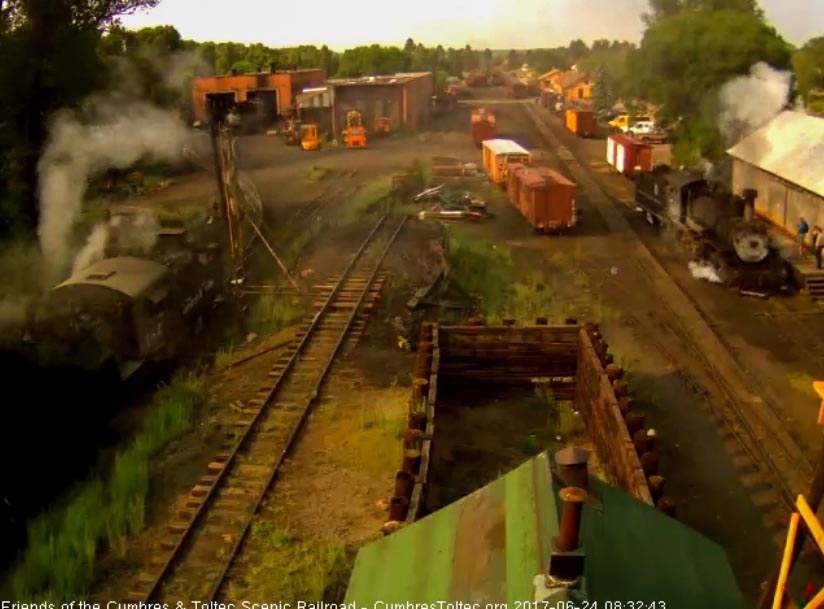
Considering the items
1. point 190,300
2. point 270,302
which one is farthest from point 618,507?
point 270,302

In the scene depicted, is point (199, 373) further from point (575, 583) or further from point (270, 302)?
point (575, 583)

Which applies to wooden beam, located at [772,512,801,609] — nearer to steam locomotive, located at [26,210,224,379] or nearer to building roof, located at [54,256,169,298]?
steam locomotive, located at [26,210,224,379]

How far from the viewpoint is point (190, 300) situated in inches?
671

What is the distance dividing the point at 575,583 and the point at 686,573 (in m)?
1.25

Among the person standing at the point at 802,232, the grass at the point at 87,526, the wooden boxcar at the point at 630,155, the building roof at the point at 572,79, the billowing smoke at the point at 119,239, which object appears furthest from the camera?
the building roof at the point at 572,79

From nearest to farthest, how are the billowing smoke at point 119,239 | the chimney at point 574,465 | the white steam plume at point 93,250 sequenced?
the chimney at point 574,465, the white steam plume at point 93,250, the billowing smoke at point 119,239

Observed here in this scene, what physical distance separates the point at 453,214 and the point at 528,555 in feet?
83.4

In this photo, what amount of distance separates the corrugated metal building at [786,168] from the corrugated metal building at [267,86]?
33.5m

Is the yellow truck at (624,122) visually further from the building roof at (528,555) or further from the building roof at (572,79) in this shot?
the building roof at (528,555)

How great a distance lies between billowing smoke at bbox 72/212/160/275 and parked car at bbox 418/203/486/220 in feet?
41.8

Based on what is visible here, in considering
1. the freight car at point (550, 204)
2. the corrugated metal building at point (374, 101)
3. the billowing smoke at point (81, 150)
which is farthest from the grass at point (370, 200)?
the corrugated metal building at point (374, 101)

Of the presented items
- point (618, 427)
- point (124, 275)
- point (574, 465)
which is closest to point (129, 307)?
point (124, 275)

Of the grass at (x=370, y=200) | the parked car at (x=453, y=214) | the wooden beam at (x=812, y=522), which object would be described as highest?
the wooden beam at (x=812, y=522)

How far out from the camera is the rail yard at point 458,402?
9570mm
